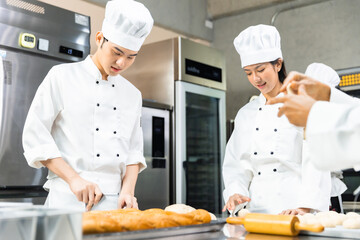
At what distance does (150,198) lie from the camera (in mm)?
3205

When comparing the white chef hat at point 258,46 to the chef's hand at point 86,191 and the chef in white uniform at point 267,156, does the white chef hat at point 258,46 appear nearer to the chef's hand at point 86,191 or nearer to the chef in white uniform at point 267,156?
the chef in white uniform at point 267,156

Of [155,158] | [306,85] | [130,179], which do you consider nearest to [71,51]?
[155,158]

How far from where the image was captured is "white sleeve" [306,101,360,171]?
1019 mm

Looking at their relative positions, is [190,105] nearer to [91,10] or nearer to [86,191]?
[91,10]

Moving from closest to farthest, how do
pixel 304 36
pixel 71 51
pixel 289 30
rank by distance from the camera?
pixel 71 51 < pixel 304 36 < pixel 289 30

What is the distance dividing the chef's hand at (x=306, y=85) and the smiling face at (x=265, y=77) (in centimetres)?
91

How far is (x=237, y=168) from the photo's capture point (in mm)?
2229

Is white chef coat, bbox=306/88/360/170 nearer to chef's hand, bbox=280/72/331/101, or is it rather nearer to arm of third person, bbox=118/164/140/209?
chef's hand, bbox=280/72/331/101

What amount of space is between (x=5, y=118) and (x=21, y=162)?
268mm

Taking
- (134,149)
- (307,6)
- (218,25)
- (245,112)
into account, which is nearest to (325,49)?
(307,6)

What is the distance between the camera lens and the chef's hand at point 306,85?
3.94 ft

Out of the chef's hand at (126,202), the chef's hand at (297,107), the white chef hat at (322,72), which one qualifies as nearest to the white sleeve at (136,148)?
the chef's hand at (126,202)

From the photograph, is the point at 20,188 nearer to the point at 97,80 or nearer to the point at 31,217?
the point at 97,80

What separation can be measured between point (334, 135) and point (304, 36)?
3.57 meters
